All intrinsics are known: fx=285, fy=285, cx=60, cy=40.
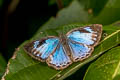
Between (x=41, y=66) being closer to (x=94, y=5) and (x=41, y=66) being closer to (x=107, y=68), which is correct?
(x=107, y=68)

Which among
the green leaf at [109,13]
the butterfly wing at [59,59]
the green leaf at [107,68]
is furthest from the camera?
the green leaf at [109,13]

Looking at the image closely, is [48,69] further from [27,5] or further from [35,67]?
[27,5]

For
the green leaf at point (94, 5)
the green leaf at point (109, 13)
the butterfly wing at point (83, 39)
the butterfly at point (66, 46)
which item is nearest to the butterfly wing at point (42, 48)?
the butterfly at point (66, 46)

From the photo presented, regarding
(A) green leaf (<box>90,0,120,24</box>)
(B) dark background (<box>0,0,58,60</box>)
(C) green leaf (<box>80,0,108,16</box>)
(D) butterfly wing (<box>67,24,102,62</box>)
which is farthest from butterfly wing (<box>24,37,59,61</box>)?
(B) dark background (<box>0,0,58,60</box>)

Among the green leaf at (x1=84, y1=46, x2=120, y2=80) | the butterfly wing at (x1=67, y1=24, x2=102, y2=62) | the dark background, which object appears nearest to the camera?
the green leaf at (x1=84, y1=46, x2=120, y2=80)

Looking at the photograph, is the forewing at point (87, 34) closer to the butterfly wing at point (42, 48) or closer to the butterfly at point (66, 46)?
the butterfly at point (66, 46)

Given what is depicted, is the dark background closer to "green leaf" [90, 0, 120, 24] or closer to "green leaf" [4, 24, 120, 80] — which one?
"green leaf" [90, 0, 120, 24]

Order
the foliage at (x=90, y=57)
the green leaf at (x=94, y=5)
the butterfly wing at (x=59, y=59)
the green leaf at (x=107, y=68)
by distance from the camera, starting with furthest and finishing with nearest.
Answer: the green leaf at (x=94, y=5) → the butterfly wing at (x=59, y=59) → the foliage at (x=90, y=57) → the green leaf at (x=107, y=68)
